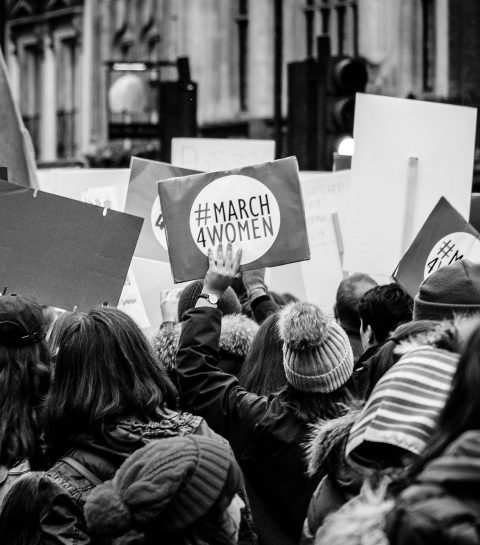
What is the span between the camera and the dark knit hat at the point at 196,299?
453 cm

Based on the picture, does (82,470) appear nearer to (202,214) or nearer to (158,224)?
(202,214)

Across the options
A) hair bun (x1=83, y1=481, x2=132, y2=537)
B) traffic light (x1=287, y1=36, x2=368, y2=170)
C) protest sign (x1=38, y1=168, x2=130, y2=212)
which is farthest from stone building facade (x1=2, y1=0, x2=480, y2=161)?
hair bun (x1=83, y1=481, x2=132, y2=537)

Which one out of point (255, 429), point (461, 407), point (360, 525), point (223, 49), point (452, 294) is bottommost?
point (255, 429)

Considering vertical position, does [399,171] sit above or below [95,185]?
above

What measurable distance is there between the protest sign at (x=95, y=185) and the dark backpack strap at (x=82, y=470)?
3.78m

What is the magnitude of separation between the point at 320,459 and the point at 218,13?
889 inches

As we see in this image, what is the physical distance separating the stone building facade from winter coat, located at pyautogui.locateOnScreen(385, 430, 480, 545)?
1187cm

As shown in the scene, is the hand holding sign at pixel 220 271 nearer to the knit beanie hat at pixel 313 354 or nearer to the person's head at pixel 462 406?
the knit beanie hat at pixel 313 354

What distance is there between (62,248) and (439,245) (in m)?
1.44

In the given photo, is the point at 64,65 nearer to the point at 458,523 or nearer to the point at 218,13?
the point at 218,13

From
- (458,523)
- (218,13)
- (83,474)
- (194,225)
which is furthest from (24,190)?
(218,13)

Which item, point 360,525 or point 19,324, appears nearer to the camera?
point 360,525

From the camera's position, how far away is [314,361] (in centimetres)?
347

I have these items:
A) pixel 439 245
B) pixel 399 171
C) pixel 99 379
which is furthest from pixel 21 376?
pixel 399 171
